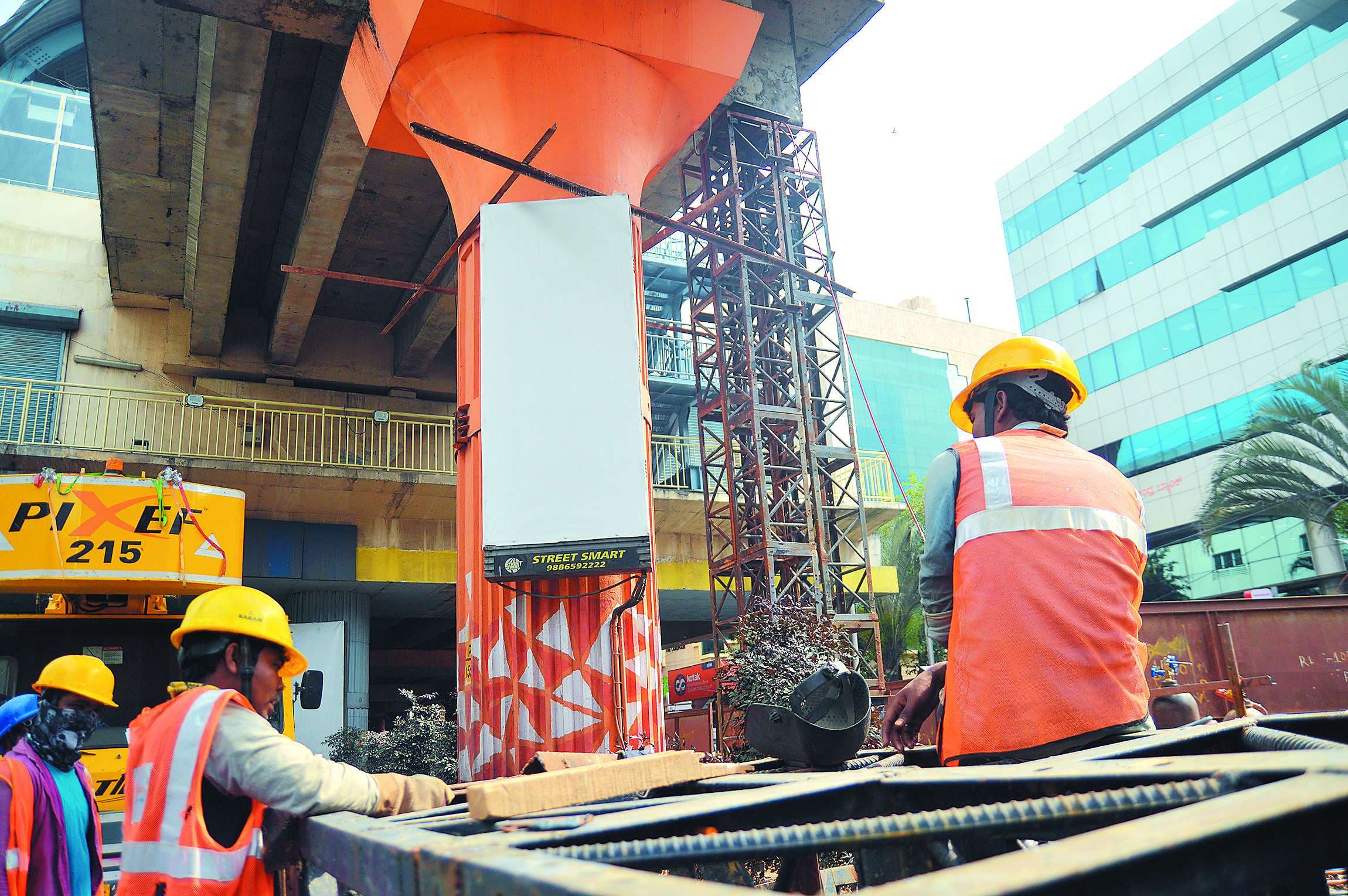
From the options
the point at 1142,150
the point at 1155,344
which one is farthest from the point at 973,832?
the point at 1142,150

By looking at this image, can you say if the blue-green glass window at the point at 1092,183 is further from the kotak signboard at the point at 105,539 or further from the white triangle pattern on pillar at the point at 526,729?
the white triangle pattern on pillar at the point at 526,729

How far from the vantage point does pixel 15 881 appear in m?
4.35

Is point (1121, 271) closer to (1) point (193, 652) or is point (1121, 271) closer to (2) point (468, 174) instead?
(2) point (468, 174)

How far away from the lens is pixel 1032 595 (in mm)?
2750

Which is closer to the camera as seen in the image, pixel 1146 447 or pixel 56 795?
pixel 56 795

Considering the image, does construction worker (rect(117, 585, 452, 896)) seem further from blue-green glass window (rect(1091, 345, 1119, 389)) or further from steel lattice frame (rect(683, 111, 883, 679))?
blue-green glass window (rect(1091, 345, 1119, 389))

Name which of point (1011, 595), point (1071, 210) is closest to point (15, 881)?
point (1011, 595)

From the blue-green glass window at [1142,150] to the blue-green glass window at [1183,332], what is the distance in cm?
637

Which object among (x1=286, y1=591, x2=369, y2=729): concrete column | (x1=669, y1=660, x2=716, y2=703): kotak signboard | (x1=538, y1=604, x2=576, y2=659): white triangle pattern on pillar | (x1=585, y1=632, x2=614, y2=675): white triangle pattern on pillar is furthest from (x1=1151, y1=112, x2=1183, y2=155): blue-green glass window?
(x1=538, y1=604, x2=576, y2=659): white triangle pattern on pillar

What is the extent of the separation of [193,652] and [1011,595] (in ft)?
8.69

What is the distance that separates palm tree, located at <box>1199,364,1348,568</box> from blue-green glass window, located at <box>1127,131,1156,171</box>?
1942 centimetres

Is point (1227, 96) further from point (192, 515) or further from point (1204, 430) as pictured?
point (192, 515)

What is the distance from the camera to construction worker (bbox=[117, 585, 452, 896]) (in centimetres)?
262

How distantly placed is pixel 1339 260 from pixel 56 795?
35718 millimetres
